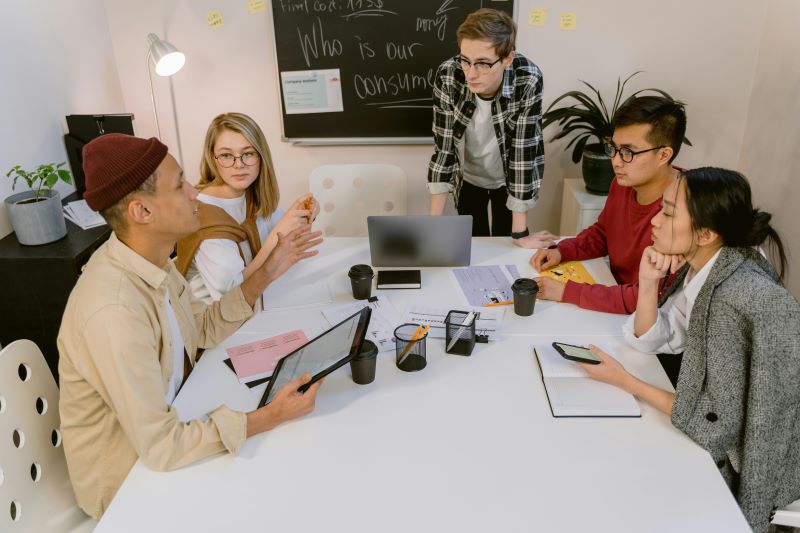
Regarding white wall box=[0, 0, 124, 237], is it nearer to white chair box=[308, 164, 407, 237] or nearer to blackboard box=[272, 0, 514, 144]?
blackboard box=[272, 0, 514, 144]

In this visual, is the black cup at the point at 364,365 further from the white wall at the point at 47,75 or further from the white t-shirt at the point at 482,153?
the white wall at the point at 47,75

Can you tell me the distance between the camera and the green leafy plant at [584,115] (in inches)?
119

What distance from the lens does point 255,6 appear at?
323 centimetres

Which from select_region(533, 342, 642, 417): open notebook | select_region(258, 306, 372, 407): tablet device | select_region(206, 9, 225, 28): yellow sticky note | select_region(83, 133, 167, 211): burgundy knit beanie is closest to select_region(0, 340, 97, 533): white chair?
select_region(83, 133, 167, 211): burgundy knit beanie

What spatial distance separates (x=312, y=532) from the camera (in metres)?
1.09

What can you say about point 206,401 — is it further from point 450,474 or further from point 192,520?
point 450,474

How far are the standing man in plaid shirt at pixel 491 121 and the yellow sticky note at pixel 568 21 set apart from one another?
3.01 feet

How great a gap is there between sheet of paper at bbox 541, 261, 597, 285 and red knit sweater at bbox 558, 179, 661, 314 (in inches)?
1.6

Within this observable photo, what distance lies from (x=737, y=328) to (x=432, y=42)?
2405 mm

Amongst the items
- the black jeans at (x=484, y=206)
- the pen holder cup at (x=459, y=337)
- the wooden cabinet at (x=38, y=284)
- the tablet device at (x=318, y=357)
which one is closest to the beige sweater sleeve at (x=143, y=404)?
the tablet device at (x=318, y=357)

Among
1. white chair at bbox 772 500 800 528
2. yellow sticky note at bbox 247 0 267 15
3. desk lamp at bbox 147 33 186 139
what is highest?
yellow sticky note at bbox 247 0 267 15

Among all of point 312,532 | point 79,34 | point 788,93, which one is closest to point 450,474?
point 312,532

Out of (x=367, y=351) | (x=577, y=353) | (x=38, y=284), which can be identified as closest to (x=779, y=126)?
(x=577, y=353)

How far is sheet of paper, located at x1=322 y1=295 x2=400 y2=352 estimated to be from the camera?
167cm
